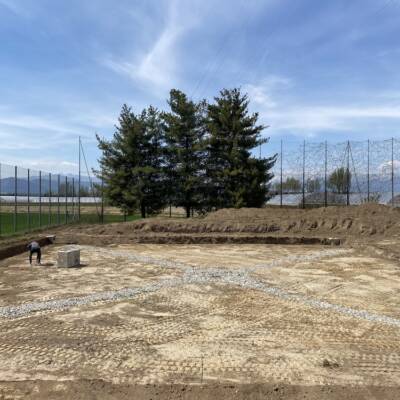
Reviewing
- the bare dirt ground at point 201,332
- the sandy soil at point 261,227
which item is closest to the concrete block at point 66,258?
the bare dirt ground at point 201,332

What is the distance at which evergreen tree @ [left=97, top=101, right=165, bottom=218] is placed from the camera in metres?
28.2

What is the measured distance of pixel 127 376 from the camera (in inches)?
189

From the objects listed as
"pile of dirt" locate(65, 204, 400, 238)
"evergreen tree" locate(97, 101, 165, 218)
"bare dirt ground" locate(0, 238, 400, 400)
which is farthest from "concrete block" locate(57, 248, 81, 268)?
"evergreen tree" locate(97, 101, 165, 218)

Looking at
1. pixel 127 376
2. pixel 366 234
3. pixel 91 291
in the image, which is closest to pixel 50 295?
pixel 91 291

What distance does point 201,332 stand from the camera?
640 centimetres

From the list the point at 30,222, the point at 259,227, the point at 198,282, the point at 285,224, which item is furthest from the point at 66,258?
the point at 30,222

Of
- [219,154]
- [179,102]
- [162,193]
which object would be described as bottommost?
[162,193]

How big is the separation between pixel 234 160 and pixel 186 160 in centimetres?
335

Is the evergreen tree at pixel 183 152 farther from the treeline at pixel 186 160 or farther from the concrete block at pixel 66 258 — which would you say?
the concrete block at pixel 66 258

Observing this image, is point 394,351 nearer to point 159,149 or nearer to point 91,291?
point 91,291

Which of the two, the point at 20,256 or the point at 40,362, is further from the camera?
the point at 20,256

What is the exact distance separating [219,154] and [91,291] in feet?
68.6

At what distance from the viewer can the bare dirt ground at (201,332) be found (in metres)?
4.59

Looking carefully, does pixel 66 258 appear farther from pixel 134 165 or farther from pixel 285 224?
pixel 134 165
